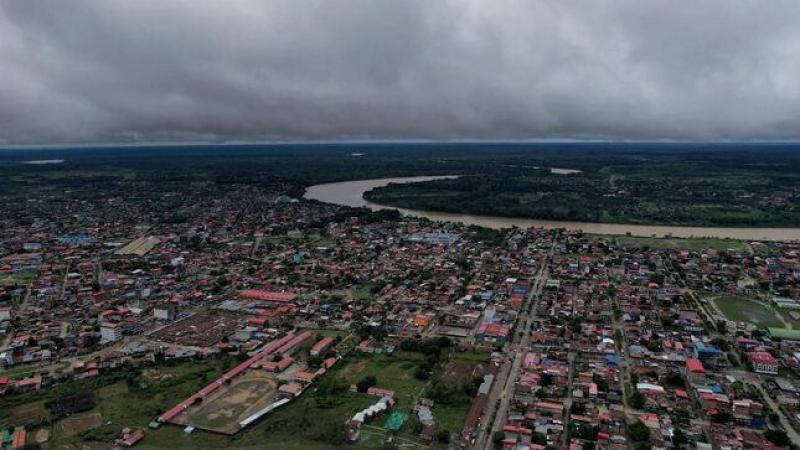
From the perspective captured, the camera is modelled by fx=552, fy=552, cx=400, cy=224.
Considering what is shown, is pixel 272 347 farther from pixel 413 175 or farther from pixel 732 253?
pixel 413 175

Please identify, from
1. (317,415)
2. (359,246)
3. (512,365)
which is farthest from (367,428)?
(359,246)

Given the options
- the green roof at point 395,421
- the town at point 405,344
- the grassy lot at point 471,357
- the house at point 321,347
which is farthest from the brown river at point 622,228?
the green roof at point 395,421

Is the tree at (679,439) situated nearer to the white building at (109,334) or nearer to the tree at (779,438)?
the tree at (779,438)

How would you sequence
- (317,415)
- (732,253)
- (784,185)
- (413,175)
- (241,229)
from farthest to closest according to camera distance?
1. (413,175)
2. (784,185)
3. (241,229)
4. (732,253)
5. (317,415)

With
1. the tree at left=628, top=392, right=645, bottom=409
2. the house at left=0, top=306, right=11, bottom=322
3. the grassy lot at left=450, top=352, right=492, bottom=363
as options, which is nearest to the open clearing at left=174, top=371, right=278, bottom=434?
the grassy lot at left=450, top=352, right=492, bottom=363

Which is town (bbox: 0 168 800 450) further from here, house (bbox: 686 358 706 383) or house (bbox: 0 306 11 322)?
house (bbox: 0 306 11 322)

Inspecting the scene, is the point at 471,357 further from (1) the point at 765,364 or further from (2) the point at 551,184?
(2) the point at 551,184
